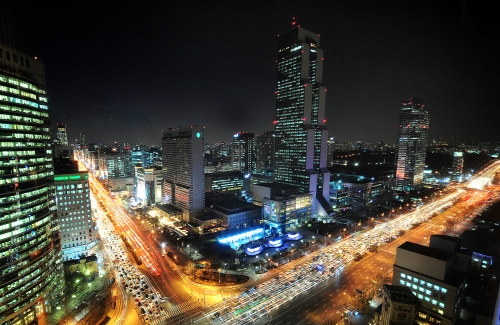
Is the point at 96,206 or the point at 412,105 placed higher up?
the point at 412,105

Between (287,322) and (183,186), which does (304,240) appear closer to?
(287,322)

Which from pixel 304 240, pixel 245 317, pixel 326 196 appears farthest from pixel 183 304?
pixel 326 196

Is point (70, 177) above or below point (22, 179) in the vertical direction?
below

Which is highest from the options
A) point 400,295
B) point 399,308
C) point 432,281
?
point 432,281

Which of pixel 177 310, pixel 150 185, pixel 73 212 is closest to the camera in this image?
pixel 177 310

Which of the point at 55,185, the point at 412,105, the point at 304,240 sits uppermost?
the point at 412,105

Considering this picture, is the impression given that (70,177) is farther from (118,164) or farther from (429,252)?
(118,164)

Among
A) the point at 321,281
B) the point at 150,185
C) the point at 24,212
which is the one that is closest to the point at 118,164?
the point at 150,185
